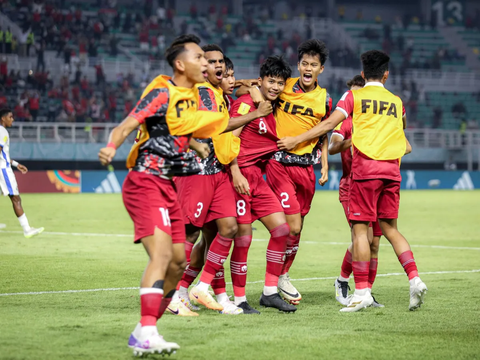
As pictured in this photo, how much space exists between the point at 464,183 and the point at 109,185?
16.5 metres

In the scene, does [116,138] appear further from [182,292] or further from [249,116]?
[182,292]

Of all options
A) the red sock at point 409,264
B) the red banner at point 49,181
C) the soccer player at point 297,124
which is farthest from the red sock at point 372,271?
the red banner at point 49,181

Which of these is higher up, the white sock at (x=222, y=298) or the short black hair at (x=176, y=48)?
the short black hair at (x=176, y=48)

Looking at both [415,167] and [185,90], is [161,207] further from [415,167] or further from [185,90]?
[415,167]

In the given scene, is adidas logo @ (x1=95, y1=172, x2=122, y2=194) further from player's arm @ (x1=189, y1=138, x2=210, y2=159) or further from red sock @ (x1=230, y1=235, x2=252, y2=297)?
player's arm @ (x1=189, y1=138, x2=210, y2=159)

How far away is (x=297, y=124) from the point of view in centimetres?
748

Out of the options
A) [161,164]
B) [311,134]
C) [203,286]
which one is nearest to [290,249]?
[203,286]

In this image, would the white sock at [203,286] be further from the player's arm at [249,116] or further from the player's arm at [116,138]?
the player's arm at [116,138]

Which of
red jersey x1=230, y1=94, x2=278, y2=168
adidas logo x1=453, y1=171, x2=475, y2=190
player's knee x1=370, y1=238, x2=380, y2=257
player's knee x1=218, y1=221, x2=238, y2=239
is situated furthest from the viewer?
adidas logo x1=453, y1=171, x2=475, y2=190

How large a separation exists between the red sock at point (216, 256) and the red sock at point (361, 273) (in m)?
1.23

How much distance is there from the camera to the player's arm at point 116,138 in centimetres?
463

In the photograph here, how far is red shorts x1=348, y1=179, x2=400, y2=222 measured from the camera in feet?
23.1

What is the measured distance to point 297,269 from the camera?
1000 centimetres

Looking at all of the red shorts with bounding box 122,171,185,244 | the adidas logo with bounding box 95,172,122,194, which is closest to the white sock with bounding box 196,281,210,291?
the red shorts with bounding box 122,171,185,244
